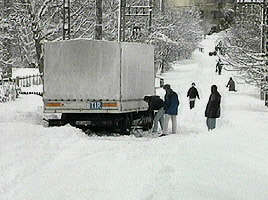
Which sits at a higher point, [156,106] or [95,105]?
[95,105]

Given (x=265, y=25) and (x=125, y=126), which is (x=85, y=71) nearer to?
(x=125, y=126)

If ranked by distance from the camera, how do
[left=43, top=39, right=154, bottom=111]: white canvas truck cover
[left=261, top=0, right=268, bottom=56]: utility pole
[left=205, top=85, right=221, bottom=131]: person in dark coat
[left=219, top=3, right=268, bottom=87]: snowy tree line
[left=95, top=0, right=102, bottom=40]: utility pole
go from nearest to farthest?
[left=43, top=39, right=154, bottom=111]: white canvas truck cover
[left=205, top=85, right=221, bottom=131]: person in dark coat
[left=261, top=0, right=268, bottom=56]: utility pole
[left=219, top=3, right=268, bottom=87]: snowy tree line
[left=95, top=0, right=102, bottom=40]: utility pole

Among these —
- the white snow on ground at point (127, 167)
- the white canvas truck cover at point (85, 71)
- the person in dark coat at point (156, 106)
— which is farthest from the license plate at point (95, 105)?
the person in dark coat at point (156, 106)

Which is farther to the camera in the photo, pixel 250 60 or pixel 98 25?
pixel 98 25

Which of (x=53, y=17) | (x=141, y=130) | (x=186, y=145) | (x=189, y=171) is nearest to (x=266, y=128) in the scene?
(x=141, y=130)

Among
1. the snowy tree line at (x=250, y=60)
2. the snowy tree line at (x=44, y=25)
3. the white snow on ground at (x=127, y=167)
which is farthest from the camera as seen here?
the snowy tree line at (x=44, y=25)

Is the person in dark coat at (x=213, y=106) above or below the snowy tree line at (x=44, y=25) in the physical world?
below

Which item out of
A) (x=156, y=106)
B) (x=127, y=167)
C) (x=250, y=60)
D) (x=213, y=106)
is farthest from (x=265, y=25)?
(x=127, y=167)

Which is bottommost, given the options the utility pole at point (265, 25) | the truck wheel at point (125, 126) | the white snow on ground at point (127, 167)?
the truck wheel at point (125, 126)

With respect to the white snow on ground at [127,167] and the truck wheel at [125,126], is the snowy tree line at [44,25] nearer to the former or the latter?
the truck wheel at [125,126]

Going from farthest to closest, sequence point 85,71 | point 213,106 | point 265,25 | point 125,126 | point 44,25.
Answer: point 44,25
point 265,25
point 125,126
point 213,106
point 85,71

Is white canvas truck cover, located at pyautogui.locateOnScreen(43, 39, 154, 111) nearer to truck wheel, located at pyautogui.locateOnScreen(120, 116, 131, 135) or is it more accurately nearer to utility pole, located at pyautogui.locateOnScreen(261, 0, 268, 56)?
truck wheel, located at pyautogui.locateOnScreen(120, 116, 131, 135)

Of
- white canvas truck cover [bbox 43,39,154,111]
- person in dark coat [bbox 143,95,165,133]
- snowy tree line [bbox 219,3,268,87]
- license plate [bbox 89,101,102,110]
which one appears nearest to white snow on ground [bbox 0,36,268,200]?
license plate [bbox 89,101,102,110]

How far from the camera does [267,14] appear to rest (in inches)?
1130
